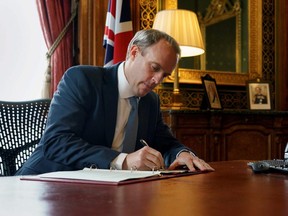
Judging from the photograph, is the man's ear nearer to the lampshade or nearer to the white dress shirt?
the white dress shirt

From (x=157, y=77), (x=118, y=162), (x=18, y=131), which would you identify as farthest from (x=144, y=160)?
(x=18, y=131)

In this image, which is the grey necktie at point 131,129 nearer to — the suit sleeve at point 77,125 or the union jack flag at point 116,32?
the suit sleeve at point 77,125

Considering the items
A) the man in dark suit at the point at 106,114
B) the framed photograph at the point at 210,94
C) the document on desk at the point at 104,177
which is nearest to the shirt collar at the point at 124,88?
the man in dark suit at the point at 106,114

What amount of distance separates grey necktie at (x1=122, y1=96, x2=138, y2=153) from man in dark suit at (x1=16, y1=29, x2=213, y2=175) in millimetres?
21

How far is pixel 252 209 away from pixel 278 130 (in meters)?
3.04

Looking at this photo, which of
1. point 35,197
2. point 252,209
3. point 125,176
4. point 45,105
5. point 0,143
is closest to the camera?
point 252,209

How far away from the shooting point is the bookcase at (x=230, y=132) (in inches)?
133

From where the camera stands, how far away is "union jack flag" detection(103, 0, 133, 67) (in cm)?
330

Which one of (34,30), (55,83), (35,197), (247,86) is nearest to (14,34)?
(34,30)

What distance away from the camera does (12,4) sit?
338 centimetres

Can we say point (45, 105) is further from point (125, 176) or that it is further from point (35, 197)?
point (35, 197)

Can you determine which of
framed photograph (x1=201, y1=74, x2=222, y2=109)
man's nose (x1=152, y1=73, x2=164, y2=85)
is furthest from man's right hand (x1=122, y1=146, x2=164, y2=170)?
framed photograph (x1=201, y1=74, x2=222, y2=109)

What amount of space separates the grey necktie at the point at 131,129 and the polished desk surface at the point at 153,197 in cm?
58

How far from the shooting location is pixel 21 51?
3.40 metres
